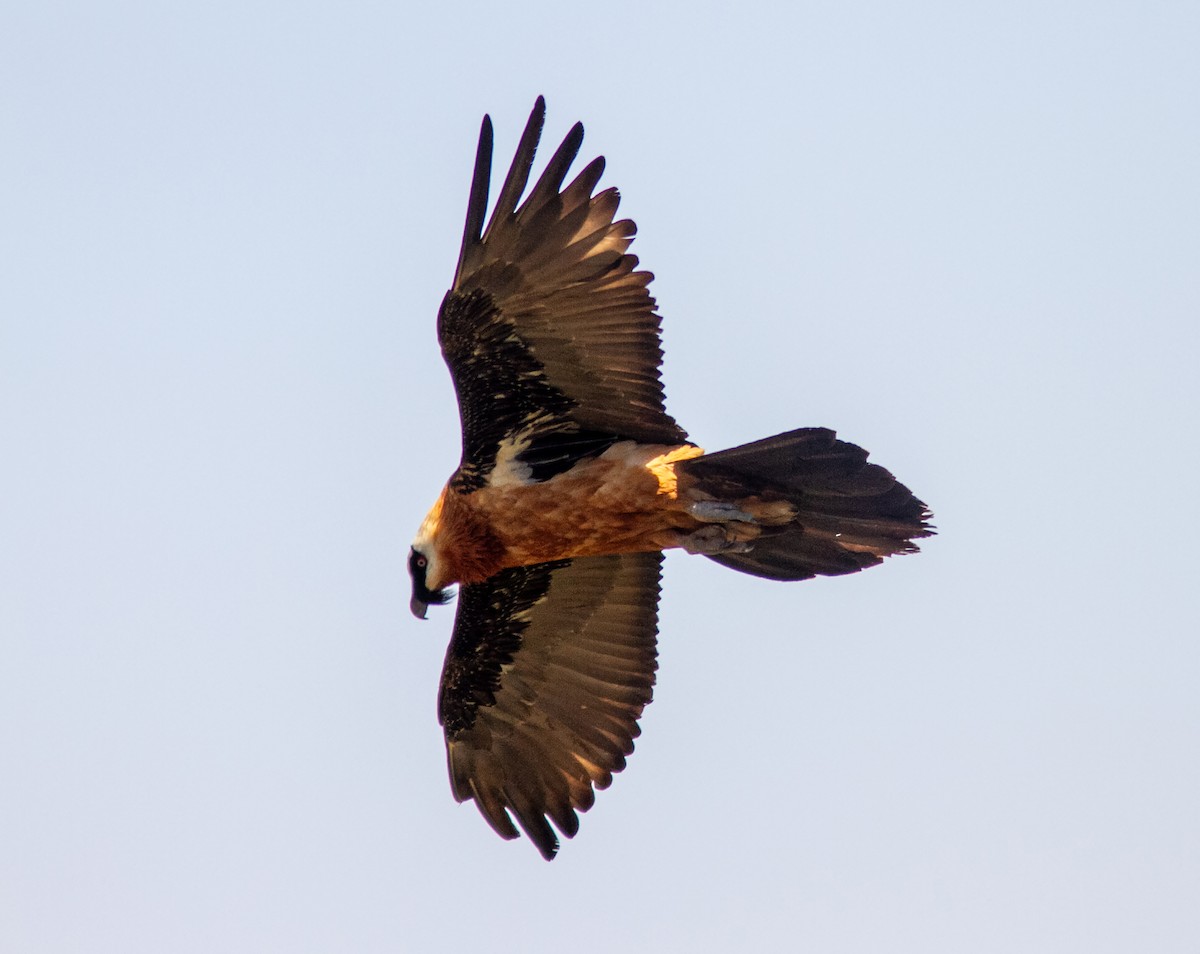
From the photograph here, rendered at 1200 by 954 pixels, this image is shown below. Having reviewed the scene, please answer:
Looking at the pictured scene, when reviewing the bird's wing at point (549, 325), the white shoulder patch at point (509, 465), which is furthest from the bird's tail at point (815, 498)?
the white shoulder patch at point (509, 465)

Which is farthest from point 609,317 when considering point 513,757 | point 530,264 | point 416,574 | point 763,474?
point 513,757

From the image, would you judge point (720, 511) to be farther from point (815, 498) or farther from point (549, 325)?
point (549, 325)

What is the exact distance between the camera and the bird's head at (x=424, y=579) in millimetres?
11531

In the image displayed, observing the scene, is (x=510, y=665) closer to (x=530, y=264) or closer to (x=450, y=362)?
(x=450, y=362)

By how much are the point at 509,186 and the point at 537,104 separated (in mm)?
538

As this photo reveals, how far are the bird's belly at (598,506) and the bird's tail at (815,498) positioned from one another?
8.5 inches

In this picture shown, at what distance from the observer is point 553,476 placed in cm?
1109

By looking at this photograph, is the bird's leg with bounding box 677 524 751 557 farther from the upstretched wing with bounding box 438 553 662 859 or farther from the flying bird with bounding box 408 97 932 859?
the upstretched wing with bounding box 438 553 662 859

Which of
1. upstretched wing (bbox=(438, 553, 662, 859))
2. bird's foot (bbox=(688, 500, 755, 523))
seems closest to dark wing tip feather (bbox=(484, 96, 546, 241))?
bird's foot (bbox=(688, 500, 755, 523))

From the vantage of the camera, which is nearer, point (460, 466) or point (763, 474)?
point (763, 474)

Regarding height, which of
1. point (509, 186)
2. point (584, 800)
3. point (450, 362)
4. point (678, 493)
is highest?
point (509, 186)

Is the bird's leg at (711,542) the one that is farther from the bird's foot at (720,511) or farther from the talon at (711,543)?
the bird's foot at (720,511)

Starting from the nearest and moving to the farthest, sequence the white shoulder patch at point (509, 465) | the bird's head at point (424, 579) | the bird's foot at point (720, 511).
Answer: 1. the bird's foot at point (720, 511)
2. the white shoulder patch at point (509, 465)
3. the bird's head at point (424, 579)

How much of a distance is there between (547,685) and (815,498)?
8.85 ft
